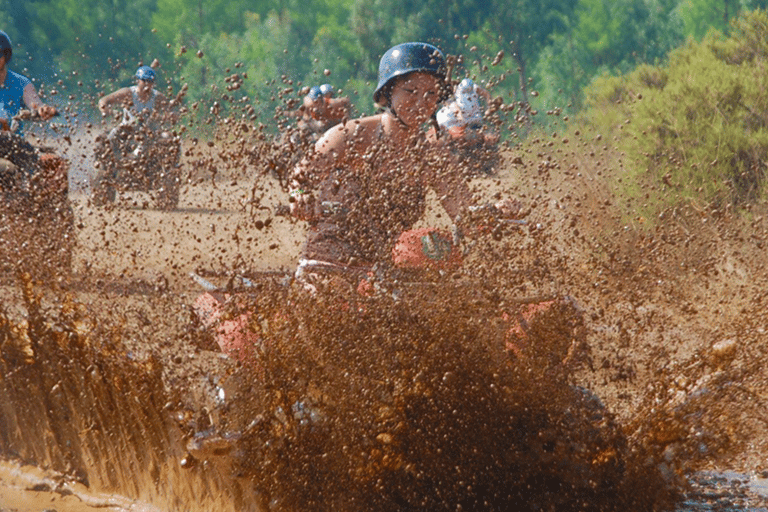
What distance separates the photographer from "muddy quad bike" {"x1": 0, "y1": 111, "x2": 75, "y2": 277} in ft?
14.4

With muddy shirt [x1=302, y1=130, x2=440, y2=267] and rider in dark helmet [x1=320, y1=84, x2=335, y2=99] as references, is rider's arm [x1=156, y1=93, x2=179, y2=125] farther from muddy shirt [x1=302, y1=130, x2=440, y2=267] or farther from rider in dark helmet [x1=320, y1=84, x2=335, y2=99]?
rider in dark helmet [x1=320, y1=84, x2=335, y2=99]

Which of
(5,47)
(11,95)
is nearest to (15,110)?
(11,95)

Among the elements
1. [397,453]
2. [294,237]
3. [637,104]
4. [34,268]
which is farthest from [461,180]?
[294,237]

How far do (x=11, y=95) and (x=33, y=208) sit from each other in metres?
1.03

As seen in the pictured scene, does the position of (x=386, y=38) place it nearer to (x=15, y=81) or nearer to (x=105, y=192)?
(x=15, y=81)

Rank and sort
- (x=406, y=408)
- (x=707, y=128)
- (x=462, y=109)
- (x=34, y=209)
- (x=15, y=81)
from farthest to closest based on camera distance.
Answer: (x=707, y=128)
(x=15, y=81)
(x=34, y=209)
(x=462, y=109)
(x=406, y=408)

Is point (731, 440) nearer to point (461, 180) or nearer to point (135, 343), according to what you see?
point (461, 180)

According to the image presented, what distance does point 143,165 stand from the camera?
4066mm

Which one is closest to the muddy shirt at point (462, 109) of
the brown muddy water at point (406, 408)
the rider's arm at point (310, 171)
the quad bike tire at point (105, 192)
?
the brown muddy water at point (406, 408)

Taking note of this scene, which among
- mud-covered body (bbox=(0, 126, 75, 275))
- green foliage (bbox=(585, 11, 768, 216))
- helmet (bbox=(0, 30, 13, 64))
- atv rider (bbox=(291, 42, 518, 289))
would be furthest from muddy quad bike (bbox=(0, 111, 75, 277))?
green foliage (bbox=(585, 11, 768, 216))

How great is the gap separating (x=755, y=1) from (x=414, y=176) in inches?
944

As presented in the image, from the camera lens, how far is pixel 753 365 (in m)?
3.71

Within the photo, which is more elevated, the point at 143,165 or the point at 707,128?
the point at 707,128

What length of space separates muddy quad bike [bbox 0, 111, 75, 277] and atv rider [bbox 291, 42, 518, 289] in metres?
1.38
